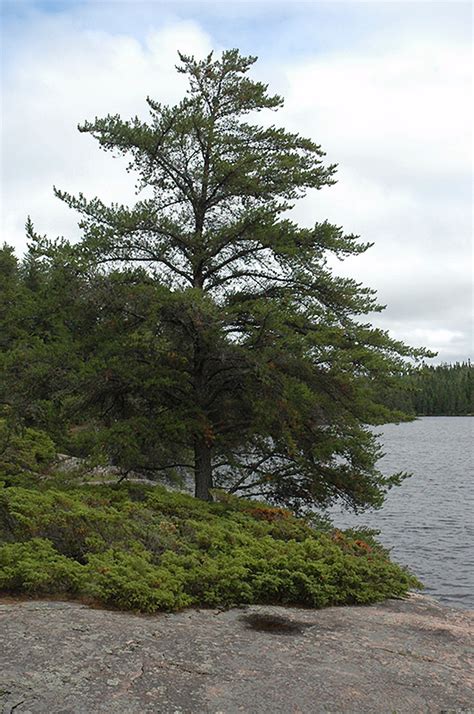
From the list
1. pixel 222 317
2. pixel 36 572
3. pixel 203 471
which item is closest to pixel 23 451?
pixel 203 471

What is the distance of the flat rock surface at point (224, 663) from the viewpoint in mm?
5129

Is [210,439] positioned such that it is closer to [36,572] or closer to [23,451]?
[23,451]

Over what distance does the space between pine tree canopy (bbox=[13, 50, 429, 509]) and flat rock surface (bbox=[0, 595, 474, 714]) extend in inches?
Answer: 200

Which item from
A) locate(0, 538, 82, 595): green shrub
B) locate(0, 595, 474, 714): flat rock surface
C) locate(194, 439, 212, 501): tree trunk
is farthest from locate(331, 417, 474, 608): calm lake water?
locate(0, 538, 82, 595): green shrub

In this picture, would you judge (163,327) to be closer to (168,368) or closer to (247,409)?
(168,368)

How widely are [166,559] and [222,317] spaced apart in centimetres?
505

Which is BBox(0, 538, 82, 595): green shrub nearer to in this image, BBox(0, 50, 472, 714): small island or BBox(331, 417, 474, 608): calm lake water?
BBox(0, 50, 472, 714): small island

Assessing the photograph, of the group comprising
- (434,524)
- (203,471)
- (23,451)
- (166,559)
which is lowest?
(434,524)

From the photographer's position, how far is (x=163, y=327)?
12672 millimetres

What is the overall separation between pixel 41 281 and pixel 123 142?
352cm

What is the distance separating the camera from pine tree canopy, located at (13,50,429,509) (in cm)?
1222

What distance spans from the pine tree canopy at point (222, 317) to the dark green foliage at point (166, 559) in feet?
8.18

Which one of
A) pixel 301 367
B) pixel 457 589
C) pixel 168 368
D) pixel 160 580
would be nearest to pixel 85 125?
pixel 168 368

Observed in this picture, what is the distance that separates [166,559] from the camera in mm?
8344
